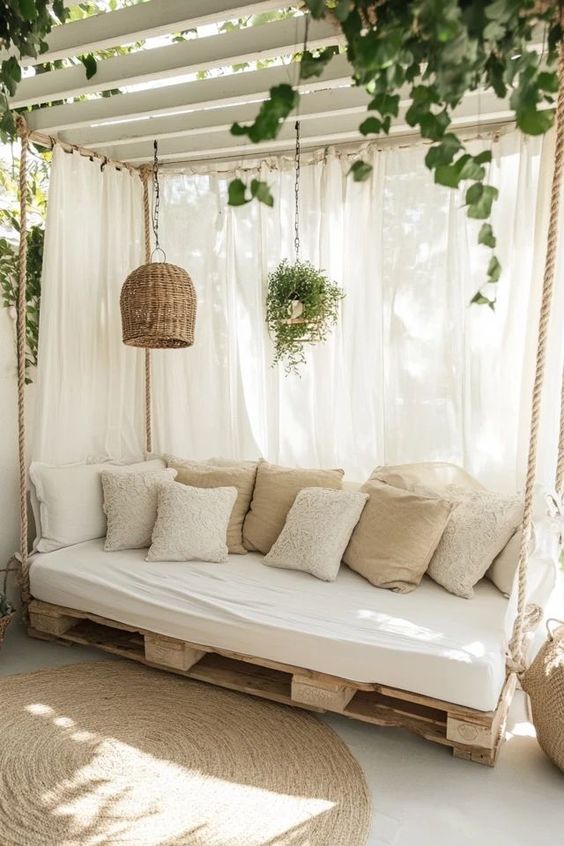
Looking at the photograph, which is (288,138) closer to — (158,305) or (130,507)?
(158,305)

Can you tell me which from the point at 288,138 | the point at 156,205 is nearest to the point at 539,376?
the point at 288,138

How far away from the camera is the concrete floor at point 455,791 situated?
2.02 m

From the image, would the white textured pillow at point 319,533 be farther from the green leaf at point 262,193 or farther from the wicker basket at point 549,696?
the green leaf at point 262,193

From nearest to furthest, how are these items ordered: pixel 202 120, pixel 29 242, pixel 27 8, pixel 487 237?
pixel 487 237, pixel 27 8, pixel 202 120, pixel 29 242

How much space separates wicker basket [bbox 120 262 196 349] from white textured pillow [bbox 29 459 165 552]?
0.82 m

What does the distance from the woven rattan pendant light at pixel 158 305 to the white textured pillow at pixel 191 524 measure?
818 millimetres

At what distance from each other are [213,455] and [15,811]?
222 cm

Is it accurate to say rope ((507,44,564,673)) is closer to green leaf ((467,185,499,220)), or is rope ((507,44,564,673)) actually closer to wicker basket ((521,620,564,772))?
wicker basket ((521,620,564,772))

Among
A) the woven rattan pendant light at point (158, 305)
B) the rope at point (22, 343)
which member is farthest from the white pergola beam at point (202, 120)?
the woven rattan pendant light at point (158, 305)

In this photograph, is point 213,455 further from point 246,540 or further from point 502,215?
point 502,215

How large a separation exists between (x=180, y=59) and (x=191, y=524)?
2.09m

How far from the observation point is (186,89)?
290cm

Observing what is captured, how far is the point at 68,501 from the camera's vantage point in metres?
3.47

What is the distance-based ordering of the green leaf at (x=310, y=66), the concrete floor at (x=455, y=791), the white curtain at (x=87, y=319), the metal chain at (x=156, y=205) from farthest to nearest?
the metal chain at (x=156, y=205) < the white curtain at (x=87, y=319) < the concrete floor at (x=455, y=791) < the green leaf at (x=310, y=66)
